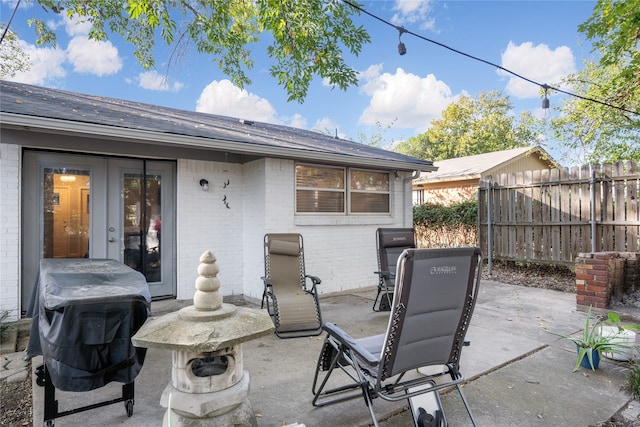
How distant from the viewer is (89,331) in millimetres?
1926

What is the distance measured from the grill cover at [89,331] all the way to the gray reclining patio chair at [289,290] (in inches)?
80.2

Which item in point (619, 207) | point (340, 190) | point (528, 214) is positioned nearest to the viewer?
point (619, 207)

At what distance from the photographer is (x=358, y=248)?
650 centimetres

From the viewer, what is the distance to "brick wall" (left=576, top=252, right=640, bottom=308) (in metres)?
4.72

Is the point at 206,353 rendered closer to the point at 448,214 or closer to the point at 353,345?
the point at 353,345

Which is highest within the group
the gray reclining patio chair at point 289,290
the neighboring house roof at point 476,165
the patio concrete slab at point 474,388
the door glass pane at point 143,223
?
the neighboring house roof at point 476,165

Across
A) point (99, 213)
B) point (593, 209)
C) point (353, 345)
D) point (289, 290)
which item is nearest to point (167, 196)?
point (99, 213)

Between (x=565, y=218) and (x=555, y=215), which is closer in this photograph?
(x=565, y=218)

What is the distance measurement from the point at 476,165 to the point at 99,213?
1273 centimetres

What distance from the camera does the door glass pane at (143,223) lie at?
16.3 feet

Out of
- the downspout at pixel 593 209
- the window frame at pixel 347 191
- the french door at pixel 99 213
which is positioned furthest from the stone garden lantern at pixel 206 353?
the downspout at pixel 593 209

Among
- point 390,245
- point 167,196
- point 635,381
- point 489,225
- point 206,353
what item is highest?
point 167,196

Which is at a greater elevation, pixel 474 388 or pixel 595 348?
pixel 595 348

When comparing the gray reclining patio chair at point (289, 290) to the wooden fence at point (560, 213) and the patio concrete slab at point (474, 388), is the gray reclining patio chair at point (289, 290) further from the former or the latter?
the wooden fence at point (560, 213)
